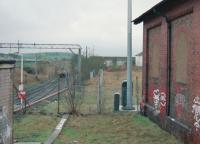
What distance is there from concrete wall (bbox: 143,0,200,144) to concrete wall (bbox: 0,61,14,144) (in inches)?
199

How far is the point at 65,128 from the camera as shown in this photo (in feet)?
60.0

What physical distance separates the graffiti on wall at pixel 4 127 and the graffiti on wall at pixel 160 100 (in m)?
7.93

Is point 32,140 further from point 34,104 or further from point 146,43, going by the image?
point 34,104

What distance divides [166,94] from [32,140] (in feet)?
16.7

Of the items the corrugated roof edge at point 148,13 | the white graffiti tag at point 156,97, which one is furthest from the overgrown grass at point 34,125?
the corrugated roof edge at point 148,13

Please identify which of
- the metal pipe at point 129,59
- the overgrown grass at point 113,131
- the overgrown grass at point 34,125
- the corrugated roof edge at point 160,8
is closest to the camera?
the overgrown grass at point 113,131

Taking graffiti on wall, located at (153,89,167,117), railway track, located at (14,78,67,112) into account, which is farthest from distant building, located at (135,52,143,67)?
graffiti on wall, located at (153,89,167,117)

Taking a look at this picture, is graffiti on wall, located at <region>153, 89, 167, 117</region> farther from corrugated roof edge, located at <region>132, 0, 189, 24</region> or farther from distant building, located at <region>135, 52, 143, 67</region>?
distant building, located at <region>135, 52, 143, 67</region>

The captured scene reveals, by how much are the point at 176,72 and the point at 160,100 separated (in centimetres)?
255

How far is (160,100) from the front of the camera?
60.4 feet

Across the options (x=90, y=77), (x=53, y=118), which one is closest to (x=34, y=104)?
(x=53, y=118)

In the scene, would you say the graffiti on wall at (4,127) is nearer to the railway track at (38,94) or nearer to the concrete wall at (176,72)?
the concrete wall at (176,72)

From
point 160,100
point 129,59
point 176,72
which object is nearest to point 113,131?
point 160,100

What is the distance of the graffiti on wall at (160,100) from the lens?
17.7 m
